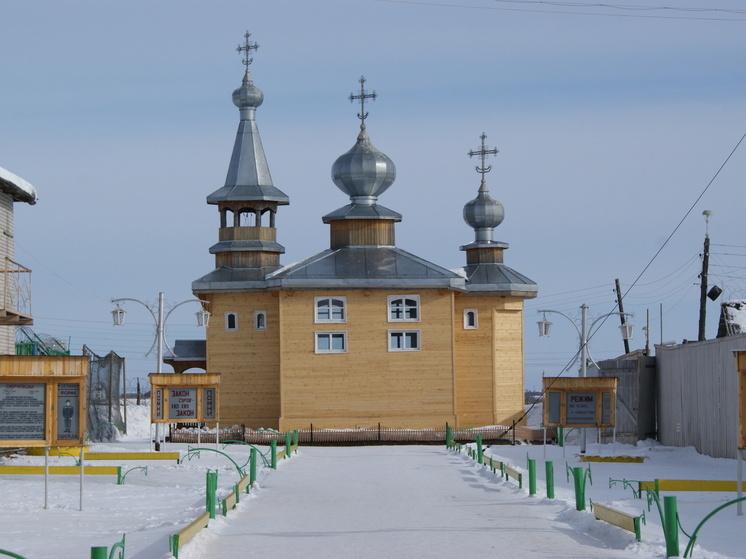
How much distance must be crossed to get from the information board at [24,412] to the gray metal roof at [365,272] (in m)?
24.4

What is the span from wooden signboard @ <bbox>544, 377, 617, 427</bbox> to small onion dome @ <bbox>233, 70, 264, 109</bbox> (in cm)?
2339

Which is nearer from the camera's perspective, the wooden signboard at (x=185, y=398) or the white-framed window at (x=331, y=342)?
the wooden signboard at (x=185, y=398)

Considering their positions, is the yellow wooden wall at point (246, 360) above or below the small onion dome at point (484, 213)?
below

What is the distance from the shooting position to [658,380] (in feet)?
109

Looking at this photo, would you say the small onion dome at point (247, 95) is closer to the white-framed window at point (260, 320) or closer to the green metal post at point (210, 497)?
the white-framed window at point (260, 320)

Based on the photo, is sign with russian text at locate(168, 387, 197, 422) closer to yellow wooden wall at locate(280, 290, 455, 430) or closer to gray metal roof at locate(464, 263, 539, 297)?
yellow wooden wall at locate(280, 290, 455, 430)

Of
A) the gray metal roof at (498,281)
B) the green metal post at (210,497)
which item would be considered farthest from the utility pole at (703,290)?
the green metal post at (210,497)

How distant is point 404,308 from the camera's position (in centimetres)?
4400

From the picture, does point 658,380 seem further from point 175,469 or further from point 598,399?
point 175,469

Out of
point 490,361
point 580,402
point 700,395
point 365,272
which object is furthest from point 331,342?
point 700,395

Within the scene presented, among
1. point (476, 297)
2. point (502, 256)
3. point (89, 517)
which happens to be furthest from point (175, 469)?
point (502, 256)

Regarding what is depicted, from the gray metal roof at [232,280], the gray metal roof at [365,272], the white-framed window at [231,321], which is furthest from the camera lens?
the white-framed window at [231,321]

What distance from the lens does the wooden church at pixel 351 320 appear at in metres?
43.4

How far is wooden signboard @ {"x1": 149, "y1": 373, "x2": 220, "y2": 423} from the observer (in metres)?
31.2
